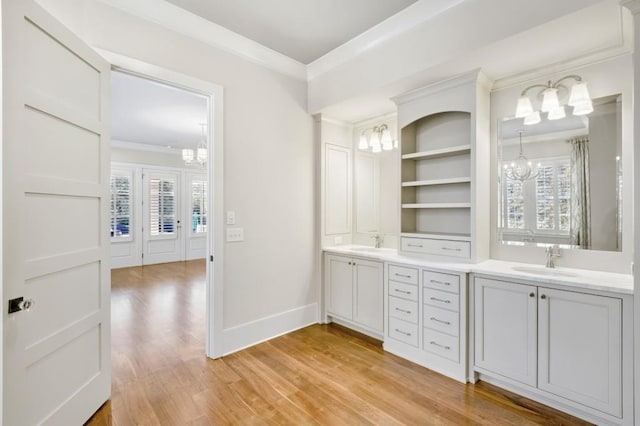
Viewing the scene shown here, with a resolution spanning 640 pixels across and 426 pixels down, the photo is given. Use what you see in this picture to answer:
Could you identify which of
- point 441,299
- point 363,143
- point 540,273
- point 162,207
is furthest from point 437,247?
point 162,207

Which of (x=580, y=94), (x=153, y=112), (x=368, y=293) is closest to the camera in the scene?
(x=580, y=94)

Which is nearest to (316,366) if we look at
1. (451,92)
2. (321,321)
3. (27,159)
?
(321,321)

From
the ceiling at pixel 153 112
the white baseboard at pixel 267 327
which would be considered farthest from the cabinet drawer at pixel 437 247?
the ceiling at pixel 153 112

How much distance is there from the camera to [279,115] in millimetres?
3307

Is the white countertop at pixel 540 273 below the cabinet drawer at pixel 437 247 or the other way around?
below

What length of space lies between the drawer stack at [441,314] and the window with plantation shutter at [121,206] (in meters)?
A: 7.06

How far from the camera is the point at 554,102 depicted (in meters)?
2.30

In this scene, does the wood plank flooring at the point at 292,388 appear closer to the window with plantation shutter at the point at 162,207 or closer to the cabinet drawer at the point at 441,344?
the cabinet drawer at the point at 441,344

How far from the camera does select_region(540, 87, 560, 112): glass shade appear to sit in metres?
2.30

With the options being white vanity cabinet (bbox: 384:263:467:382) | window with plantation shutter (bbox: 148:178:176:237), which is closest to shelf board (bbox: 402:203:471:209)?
white vanity cabinet (bbox: 384:263:467:382)

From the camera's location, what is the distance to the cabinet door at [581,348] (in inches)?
71.1

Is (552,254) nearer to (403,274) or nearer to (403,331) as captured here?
(403,274)

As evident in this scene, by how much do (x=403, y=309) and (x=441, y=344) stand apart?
0.42 metres

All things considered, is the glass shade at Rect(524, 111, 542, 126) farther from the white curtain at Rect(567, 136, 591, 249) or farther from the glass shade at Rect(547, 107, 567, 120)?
the white curtain at Rect(567, 136, 591, 249)
